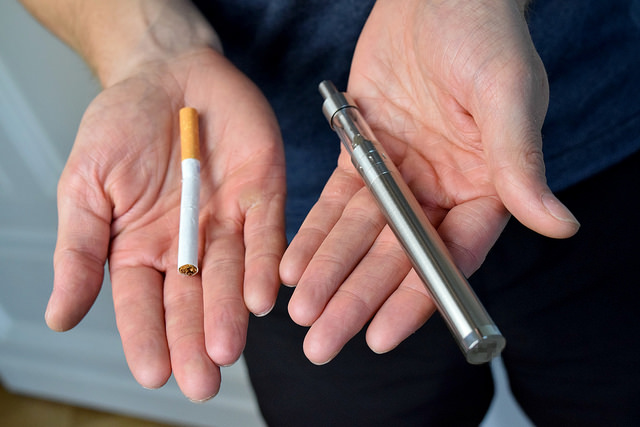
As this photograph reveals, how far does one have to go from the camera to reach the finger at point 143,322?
0.59 m

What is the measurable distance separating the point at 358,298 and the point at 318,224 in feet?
0.44

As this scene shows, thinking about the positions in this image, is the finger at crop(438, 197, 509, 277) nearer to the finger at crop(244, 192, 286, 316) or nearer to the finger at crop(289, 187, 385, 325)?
the finger at crop(289, 187, 385, 325)

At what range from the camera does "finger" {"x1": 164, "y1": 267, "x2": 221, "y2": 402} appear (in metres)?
0.58

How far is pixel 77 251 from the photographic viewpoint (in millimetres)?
682

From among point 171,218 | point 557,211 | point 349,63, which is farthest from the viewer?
point 349,63

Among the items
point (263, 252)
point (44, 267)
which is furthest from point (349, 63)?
point (44, 267)

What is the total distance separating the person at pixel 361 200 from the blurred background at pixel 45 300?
0.92 ft

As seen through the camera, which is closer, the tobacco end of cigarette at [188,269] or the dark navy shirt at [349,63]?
the tobacco end of cigarette at [188,269]

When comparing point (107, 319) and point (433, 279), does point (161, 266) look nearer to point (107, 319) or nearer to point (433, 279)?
point (433, 279)

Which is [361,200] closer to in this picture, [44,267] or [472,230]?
[472,230]

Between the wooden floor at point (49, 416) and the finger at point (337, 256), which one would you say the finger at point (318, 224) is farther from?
the wooden floor at point (49, 416)

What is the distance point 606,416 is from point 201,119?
715 millimetres

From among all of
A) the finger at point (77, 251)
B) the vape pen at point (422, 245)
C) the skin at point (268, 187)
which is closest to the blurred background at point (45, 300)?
the skin at point (268, 187)

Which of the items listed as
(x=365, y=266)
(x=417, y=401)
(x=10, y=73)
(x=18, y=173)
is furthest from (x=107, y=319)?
(x=365, y=266)
